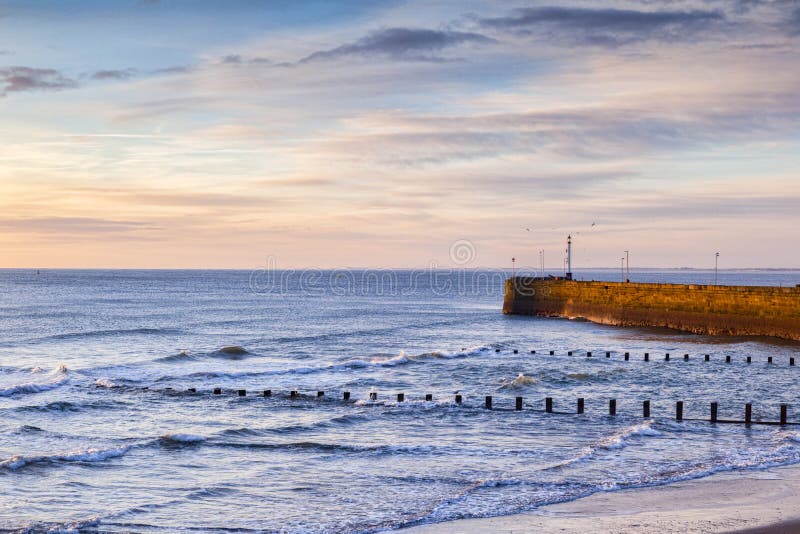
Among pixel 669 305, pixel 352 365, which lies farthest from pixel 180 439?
pixel 669 305

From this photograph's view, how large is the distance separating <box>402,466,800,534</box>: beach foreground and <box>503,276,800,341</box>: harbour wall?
135ft

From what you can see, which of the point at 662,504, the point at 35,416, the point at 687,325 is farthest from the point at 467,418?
the point at 687,325

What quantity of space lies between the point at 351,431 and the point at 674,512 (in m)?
12.4

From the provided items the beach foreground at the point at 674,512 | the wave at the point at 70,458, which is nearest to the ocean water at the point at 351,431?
the wave at the point at 70,458

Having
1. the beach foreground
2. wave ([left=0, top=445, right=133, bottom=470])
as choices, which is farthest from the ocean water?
the beach foreground

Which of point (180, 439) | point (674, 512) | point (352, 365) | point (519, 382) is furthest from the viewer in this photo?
point (352, 365)

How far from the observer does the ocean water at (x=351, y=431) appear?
19.1 m

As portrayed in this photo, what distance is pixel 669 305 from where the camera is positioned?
7081cm

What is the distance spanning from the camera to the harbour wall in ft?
193

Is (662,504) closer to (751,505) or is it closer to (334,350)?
(751,505)

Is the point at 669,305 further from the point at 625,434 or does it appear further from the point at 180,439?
the point at 180,439

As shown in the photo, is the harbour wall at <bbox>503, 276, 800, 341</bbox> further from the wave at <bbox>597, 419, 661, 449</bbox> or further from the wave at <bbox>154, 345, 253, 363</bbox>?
the wave at <bbox>154, 345, 253, 363</bbox>

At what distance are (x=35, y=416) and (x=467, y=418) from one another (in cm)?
1539

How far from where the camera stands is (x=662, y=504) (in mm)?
18375
